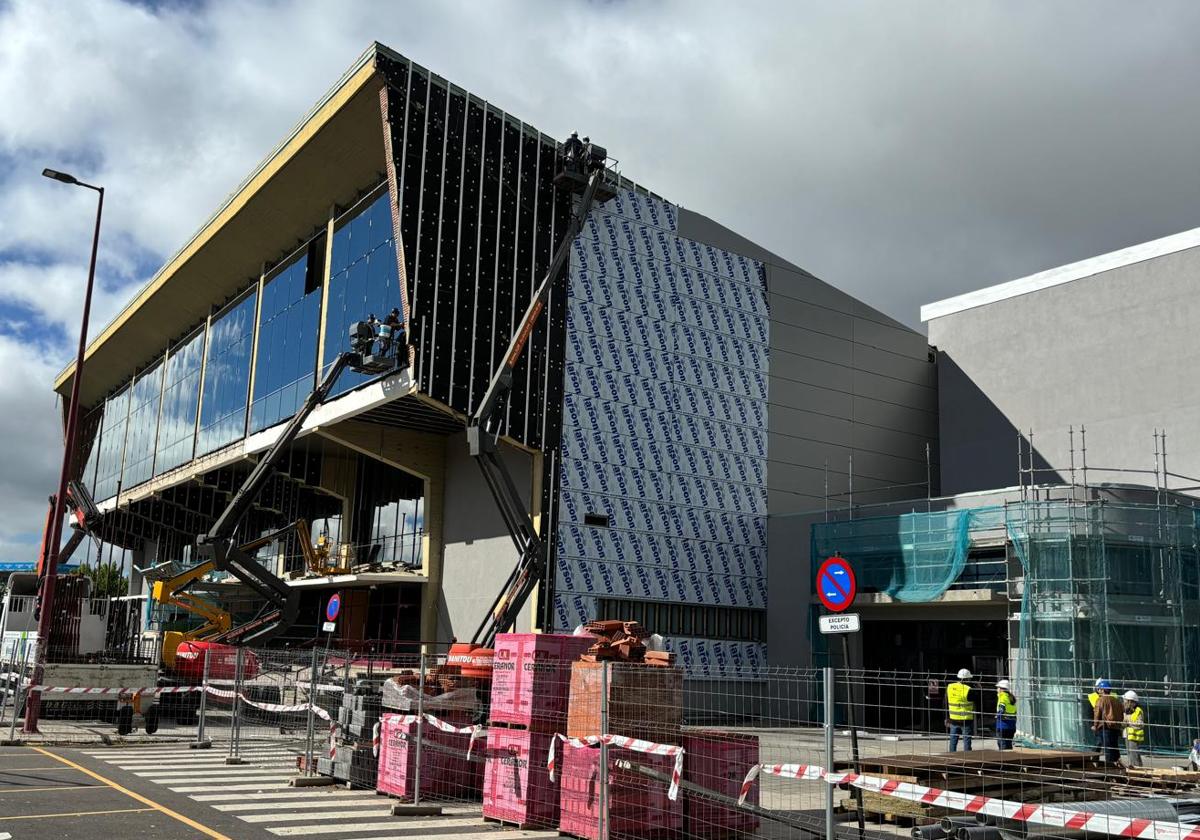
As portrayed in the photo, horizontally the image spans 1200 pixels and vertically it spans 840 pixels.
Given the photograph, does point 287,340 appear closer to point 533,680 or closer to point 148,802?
point 148,802

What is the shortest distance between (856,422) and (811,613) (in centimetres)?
845

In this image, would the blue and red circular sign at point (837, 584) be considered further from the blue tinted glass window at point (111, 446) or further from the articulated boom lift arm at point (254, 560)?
the blue tinted glass window at point (111, 446)

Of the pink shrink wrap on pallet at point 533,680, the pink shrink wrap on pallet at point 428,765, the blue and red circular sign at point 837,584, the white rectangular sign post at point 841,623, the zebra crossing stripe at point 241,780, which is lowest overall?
the zebra crossing stripe at point 241,780

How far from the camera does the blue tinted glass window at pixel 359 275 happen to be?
97.9 feet

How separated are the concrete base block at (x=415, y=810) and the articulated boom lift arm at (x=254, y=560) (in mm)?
18051

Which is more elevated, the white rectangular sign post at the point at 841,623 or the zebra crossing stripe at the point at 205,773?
the white rectangular sign post at the point at 841,623

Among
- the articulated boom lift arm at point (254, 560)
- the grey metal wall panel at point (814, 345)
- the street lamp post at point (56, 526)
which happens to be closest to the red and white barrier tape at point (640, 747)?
the street lamp post at point (56, 526)

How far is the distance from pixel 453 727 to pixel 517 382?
17314mm

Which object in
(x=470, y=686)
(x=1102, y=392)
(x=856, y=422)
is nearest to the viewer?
(x=470, y=686)

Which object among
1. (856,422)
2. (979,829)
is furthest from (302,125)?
(979,829)

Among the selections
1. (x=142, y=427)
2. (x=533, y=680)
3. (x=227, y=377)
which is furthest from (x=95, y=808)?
(x=142, y=427)

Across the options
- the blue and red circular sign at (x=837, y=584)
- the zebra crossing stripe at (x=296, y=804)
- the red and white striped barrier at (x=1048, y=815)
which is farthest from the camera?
the zebra crossing stripe at (x=296, y=804)

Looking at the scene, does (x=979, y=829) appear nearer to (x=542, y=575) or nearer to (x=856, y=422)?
(x=542, y=575)

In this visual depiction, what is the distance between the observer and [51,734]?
1998 cm
